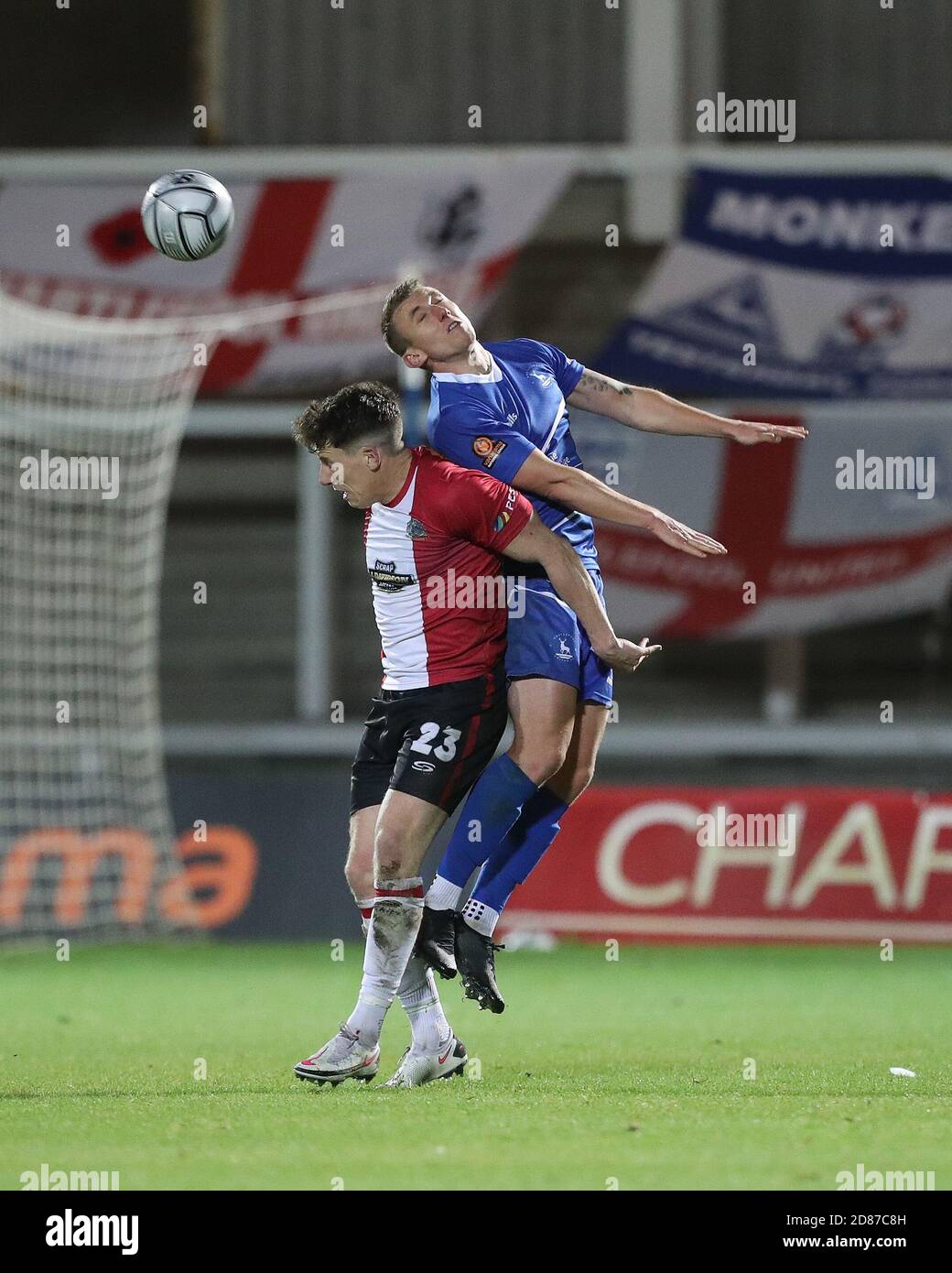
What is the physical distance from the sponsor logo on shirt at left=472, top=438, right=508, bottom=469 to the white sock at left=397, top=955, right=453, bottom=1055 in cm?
162

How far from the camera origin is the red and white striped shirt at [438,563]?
250 inches

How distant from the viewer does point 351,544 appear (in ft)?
52.7

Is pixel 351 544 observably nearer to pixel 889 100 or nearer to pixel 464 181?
pixel 464 181

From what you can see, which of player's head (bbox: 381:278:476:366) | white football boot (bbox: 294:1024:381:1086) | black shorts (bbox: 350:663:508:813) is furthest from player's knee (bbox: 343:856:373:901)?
player's head (bbox: 381:278:476:366)

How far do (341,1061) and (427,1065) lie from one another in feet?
0.98

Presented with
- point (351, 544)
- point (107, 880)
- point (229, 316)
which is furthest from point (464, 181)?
point (107, 880)

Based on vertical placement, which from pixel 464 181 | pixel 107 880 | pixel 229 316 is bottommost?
pixel 107 880

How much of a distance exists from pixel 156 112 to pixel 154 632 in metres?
4.32

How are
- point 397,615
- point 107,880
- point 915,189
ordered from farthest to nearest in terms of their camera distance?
point 915,189 → point 107,880 → point 397,615

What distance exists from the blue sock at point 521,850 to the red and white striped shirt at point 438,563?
0.75 metres

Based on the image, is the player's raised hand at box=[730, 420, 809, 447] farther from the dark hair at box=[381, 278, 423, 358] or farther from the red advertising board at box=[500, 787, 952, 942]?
the red advertising board at box=[500, 787, 952, 942]

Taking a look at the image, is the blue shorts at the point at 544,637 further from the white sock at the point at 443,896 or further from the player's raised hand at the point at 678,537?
the white sock at the point at 443,896

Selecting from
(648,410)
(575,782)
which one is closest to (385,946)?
(575,782)

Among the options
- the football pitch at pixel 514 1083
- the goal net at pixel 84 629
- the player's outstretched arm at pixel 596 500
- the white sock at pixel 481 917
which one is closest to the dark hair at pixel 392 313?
the player's outstretched arm at pixel 596 500
